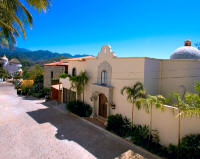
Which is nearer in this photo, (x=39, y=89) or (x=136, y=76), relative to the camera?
(x=136, y=76)

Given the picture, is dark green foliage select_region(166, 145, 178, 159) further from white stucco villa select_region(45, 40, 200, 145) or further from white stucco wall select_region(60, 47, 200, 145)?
white stucco wall select_region(60, 47, 200, 145)

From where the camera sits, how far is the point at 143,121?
9461mm

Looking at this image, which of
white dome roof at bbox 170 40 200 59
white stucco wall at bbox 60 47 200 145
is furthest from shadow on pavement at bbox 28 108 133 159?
white dome roof at bbox 170 40 200 59

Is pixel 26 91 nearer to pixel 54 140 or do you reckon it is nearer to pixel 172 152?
pixel 54 140

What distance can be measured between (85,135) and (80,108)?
14.4 ft

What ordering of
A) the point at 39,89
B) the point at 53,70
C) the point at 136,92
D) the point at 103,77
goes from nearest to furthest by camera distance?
1. the point at 136,92
2. the point at 103,77
3. the point at 53,70
4. the point at 39,89

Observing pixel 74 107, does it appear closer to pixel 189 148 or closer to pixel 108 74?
pixel 108 74

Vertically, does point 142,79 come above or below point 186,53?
below

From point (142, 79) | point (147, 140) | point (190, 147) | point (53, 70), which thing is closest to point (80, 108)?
point (142, 79)

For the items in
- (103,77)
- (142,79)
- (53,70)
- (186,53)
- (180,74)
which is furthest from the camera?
(53,70)

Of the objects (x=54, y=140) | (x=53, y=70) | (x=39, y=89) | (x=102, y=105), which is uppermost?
(x=53, y=70)

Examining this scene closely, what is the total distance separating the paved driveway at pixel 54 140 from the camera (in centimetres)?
770

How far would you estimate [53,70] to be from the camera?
950 inches

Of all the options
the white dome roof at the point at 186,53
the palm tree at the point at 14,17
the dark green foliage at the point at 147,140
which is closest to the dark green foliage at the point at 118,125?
the dark green foliage at the point at 147,140
